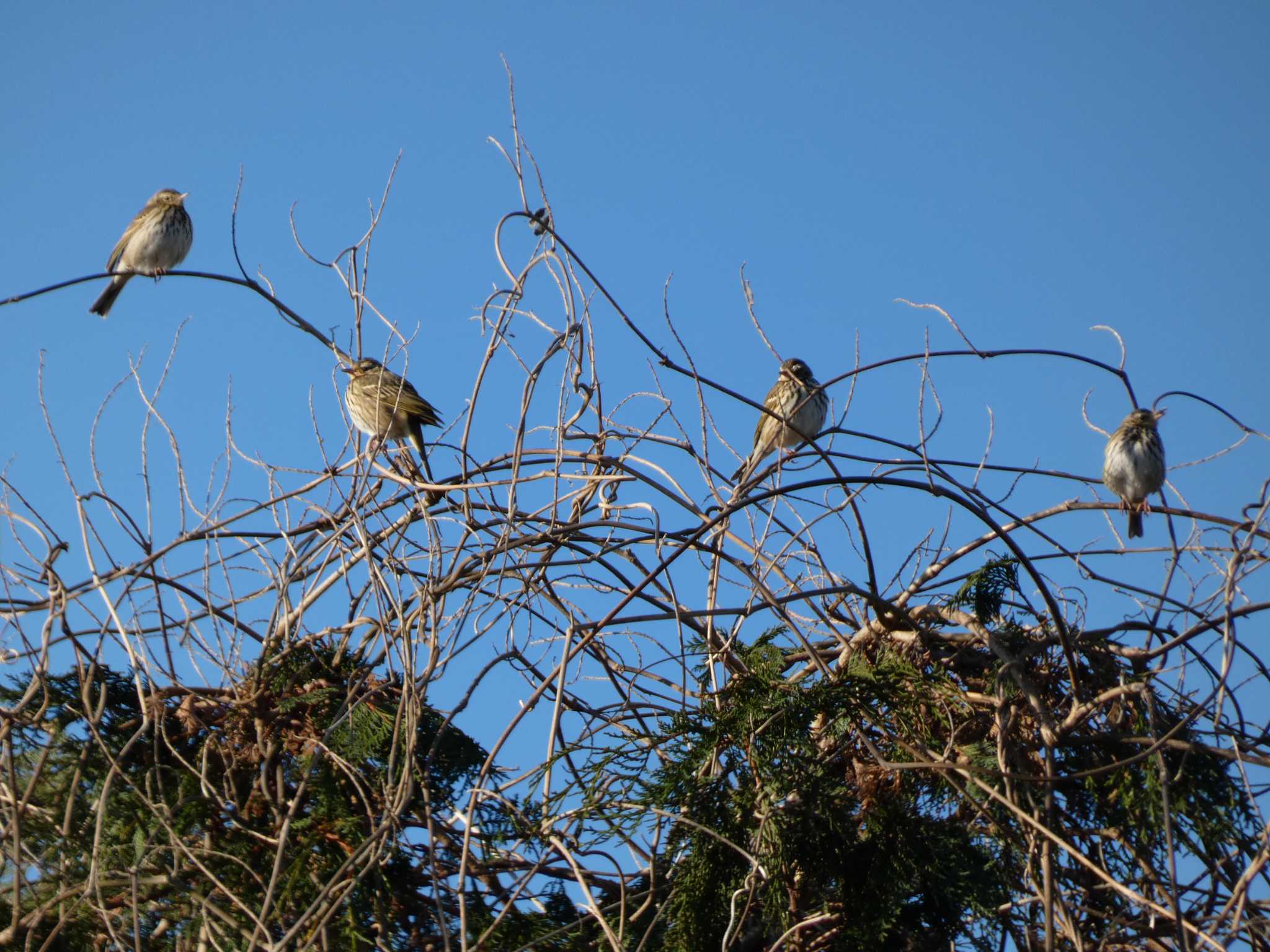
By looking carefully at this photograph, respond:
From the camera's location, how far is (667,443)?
439cm

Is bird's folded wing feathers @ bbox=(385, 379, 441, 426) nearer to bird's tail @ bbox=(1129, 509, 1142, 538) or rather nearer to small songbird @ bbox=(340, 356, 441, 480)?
small songbird @ bbox=(340, 356, 441, 480)

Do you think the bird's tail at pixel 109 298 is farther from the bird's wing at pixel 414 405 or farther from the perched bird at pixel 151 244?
the bird's wing at pixel 414 405

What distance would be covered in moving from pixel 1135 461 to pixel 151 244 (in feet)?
18.5

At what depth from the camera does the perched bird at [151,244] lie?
768 cm

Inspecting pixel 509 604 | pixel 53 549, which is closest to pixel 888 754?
pixel 509 604

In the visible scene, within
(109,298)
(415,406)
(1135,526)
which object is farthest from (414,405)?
(1135,526)

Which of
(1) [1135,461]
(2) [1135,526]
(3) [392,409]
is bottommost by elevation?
(3) [392,409]

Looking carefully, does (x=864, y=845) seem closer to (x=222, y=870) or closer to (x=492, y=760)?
(x=492, y=760)

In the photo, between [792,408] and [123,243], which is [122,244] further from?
[792,408]

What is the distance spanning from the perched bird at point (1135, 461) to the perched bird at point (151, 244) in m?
5.42

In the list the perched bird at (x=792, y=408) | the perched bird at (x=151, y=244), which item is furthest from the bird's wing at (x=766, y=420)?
the perched bird at (x=151, y=244)

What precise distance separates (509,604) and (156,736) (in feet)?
3.62

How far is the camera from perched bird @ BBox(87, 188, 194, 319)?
7684 millimetres

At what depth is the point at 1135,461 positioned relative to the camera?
675 centimetres
